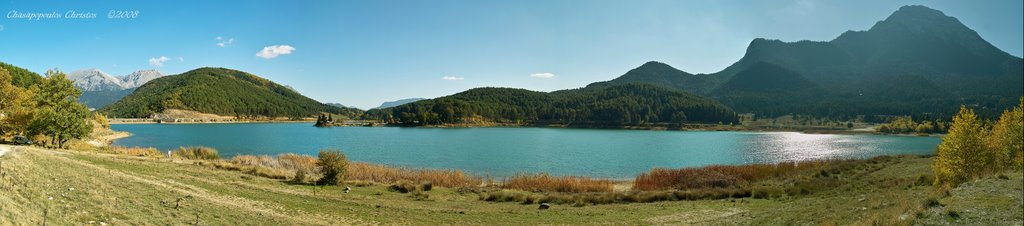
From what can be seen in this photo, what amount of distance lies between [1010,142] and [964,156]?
5.34 meters

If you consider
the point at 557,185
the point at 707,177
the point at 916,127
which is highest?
the point at 916,127

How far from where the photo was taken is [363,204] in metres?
23.6

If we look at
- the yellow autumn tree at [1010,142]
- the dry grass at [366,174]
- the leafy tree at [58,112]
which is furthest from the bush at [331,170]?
the yellow autumn tree at [1010,142]

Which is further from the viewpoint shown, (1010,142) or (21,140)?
(21,140)

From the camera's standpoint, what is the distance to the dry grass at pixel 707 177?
36.8m

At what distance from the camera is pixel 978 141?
90.9 ft

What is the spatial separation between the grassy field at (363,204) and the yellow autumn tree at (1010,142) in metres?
3.97

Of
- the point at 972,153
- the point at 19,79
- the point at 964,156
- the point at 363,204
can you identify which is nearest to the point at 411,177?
the point at 363,204

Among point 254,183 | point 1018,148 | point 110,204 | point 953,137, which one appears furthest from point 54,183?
point 1018,148

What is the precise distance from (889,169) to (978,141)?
13239 millimetres

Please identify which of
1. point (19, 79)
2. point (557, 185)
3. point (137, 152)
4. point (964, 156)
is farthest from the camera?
point (19, 79)

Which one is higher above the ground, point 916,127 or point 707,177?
point 916,127

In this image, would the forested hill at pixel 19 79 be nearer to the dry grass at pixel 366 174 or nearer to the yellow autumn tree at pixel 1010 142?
the dry grass at pixel 366 174

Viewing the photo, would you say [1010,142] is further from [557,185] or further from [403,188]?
[403,188]
